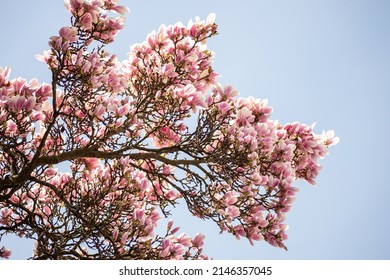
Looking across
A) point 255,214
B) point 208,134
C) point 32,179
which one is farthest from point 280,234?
point 32,179

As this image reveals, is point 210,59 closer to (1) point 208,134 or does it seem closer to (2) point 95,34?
(1) point 208,134

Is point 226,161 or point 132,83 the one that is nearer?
point 226,161

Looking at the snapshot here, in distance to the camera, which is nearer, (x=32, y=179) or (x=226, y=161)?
(x=226, y=161)

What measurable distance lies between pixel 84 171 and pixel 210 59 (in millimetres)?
2434

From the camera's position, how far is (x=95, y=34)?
227 inches

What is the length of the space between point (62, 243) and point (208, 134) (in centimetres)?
224

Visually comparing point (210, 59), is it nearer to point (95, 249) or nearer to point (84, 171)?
point (84, 171)

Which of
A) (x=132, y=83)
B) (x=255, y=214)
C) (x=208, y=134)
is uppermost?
(x=132, y=83)

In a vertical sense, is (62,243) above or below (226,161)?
below
